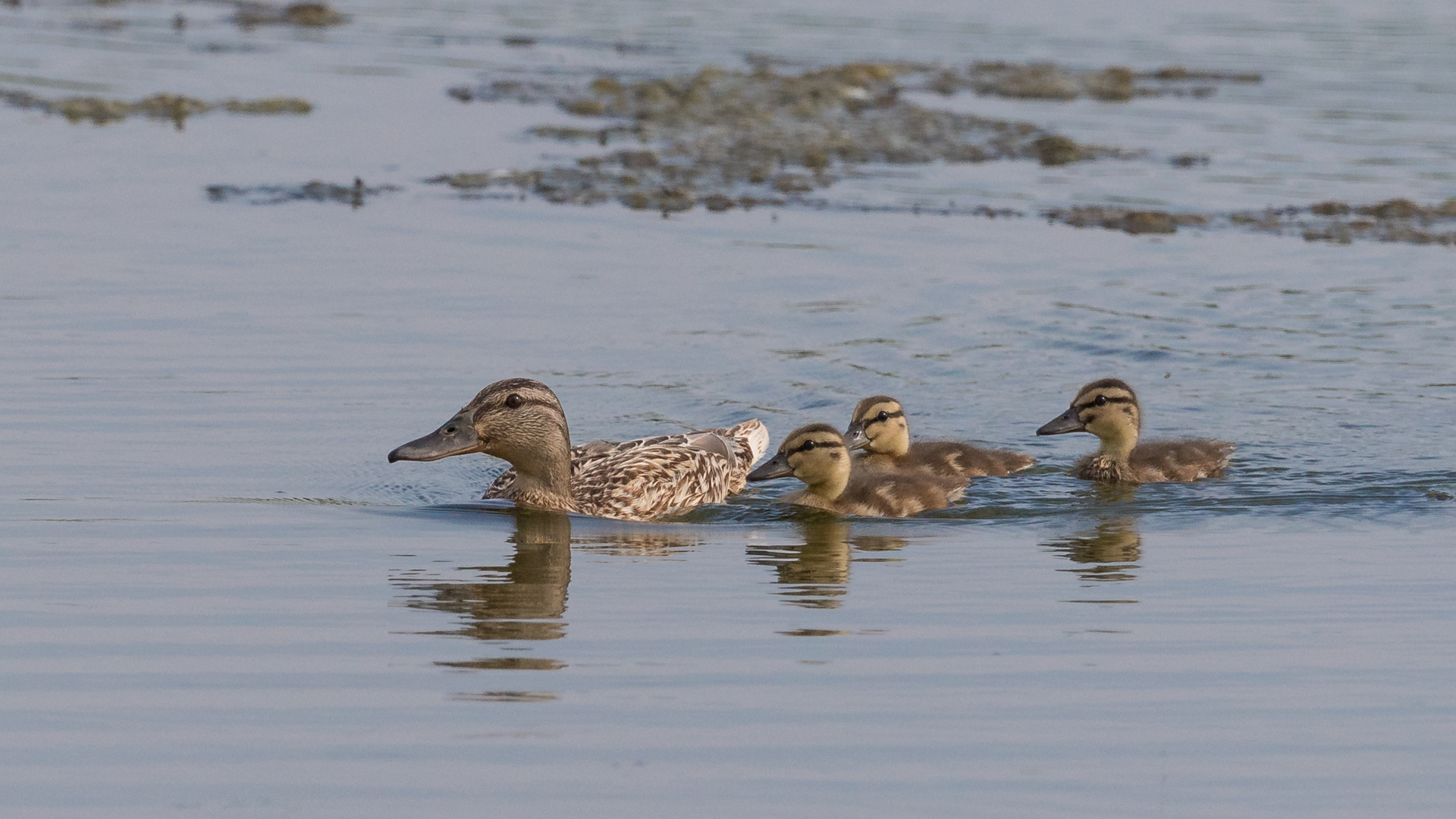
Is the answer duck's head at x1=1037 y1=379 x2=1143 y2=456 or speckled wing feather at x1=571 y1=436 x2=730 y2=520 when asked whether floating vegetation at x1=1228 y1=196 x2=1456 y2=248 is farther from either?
speckled wing feather at x1=571 y1=436 x2=730 y2=520

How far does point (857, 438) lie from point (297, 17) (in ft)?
63.8

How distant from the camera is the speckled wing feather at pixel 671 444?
10227 mm

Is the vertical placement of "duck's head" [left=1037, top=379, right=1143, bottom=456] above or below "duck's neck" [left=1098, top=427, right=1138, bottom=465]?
above

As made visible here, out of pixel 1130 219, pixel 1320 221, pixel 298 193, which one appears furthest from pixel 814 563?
pixel 1320 221

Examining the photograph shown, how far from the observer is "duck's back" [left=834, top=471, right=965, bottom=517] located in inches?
396

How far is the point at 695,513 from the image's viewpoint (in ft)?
33.8

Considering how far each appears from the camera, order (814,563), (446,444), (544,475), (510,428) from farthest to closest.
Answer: (544,475), (510,428), (446,444), (814,563)

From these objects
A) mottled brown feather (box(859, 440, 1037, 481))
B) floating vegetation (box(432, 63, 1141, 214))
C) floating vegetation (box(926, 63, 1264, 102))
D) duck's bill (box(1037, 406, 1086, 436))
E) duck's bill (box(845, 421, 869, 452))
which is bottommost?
mottled brown feather (box(859, 440, 1037, 481))

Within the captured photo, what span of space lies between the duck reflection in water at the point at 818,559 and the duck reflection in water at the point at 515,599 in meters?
0.83

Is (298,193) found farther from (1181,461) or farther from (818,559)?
(818,559)

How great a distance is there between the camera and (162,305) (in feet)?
43.4

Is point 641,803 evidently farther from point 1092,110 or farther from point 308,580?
point 1092,110

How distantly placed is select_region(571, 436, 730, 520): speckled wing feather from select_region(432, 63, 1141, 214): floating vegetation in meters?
7.21

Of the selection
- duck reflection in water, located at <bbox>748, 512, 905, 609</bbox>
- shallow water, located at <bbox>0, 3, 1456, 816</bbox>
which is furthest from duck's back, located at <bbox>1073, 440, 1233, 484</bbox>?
duck reflection in water, located at <bbox>748, 512, 905, 609</bbox>
